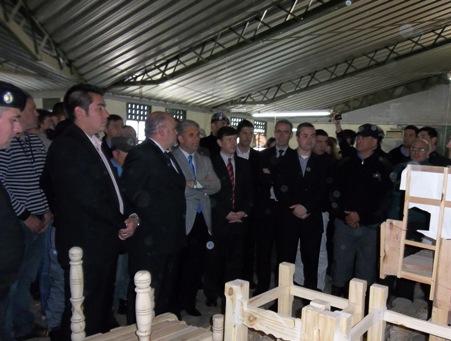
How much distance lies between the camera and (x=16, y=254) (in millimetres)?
1389

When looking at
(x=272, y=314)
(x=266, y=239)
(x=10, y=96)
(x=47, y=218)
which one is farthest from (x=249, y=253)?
(x=10, y=96)

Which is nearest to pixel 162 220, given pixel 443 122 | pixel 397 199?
pixel 397 199

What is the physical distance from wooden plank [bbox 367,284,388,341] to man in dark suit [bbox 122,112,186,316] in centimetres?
129

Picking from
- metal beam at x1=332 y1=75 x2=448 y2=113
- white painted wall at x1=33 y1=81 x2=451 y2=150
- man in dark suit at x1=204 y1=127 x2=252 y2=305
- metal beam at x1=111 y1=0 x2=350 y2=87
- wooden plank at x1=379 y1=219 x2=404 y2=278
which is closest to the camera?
wooden plank at x1=379 y1=219 x2=404 y2=278

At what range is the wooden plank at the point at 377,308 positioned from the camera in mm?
1158

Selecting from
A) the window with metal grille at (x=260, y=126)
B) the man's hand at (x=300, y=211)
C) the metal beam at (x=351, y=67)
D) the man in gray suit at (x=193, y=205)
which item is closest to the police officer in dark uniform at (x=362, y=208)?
the man's hand at (x=300, y=211)

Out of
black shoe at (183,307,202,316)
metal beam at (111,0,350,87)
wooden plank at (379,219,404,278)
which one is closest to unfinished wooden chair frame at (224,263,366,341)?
wooden plank at (379,219,404,278)

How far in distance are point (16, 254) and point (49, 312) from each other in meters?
1.03

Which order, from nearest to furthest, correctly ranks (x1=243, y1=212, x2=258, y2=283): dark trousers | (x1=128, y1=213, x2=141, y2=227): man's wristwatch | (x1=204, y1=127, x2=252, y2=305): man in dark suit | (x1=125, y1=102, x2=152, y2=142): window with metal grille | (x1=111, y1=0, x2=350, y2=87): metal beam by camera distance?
(x1=128, y1=213, x2=141, y2=227): man's wristwatch, (x1=204, y1=127, x2=252, y2=305): man in dark suit, (x1=243, y1=212, x2=258, y2=283): dark trousers, (x1=111, y1=0, x2=350, y2=87): metal beam, (x1=125, y1=102, x2=152, y2=142): window with metal grille

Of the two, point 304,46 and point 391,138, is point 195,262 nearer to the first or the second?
point 304,46

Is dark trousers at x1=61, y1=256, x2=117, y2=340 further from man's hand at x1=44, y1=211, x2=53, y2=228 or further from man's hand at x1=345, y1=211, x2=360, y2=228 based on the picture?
man's hand at x1=345, y1=211, x2=360, y2=228

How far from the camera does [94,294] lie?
6.09ft

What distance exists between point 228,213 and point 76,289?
1715mm

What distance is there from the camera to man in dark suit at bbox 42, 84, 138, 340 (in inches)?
70.2
